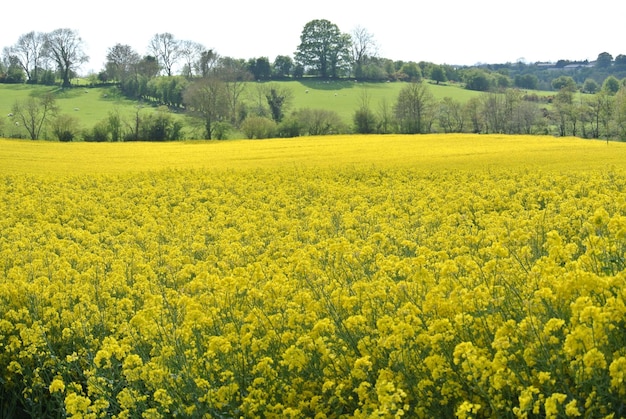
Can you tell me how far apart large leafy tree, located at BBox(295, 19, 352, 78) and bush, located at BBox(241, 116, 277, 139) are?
5259 cm

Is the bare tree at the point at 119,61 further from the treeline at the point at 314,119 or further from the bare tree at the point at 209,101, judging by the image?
the bare tree at the point at 209,101

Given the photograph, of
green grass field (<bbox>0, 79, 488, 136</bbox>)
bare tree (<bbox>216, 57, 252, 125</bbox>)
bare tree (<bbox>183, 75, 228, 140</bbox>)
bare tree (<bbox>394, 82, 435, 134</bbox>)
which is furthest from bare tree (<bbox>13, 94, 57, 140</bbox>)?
bare tree (<bbox>394, 82, 435, 134</bbox>)

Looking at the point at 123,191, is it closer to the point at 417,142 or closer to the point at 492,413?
the point at 492,413

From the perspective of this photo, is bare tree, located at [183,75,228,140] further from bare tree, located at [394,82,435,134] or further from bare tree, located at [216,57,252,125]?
bare tree, located at [394,82,435,134]

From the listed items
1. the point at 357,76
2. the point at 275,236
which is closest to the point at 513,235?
the point at 275,236

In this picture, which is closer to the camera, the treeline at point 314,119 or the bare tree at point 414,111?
the treeline at point 314,119

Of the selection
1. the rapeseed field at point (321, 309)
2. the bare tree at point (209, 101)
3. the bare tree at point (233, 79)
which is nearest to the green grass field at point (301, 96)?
the bare tree at point (233, 79)

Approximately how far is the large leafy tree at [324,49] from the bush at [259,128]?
2070 inches

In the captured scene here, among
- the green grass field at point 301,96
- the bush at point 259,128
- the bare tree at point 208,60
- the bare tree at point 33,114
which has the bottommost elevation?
the bush at point 259,128

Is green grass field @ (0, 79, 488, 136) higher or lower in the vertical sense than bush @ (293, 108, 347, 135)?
A: higher

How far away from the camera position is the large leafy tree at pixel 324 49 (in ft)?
364

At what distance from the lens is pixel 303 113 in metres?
63.2

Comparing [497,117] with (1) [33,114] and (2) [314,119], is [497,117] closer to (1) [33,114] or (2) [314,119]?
(2) [314,119]

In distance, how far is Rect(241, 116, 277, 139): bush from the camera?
60.0 m
